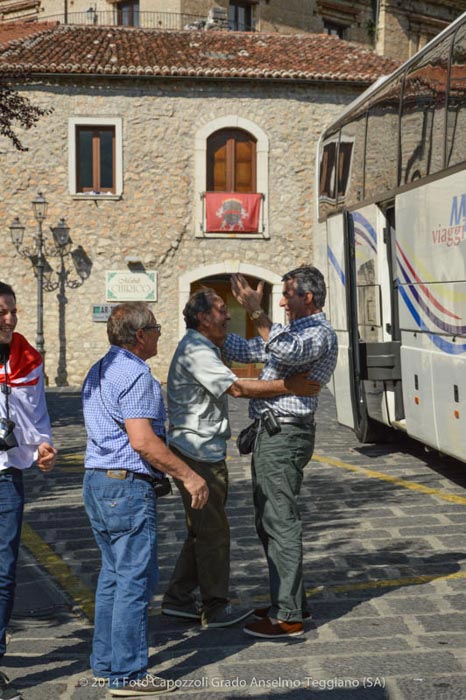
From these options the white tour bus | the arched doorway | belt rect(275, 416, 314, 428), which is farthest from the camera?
the arched doorway

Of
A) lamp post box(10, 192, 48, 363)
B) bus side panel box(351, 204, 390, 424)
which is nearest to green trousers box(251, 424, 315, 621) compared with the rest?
bus side panel box(351, 204, 390, 424)

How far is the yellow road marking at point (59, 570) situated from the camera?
629cm

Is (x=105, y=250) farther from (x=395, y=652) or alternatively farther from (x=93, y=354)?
(x=395, y=652)

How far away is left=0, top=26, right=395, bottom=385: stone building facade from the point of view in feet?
87.5

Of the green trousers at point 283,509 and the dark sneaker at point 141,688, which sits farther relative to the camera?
the green trousers at point 283,509

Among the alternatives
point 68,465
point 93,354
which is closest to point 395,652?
point 68,465

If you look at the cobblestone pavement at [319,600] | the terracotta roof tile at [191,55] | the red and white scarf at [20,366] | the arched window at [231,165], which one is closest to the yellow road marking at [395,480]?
the cobblestone pavement at [319,600]

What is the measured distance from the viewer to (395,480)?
10500 mm

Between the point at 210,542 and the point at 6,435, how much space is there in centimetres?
143

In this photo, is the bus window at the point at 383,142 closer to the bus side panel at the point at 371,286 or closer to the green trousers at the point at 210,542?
the bus side panel at the point at 371,286

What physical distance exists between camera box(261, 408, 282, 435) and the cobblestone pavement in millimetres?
1056

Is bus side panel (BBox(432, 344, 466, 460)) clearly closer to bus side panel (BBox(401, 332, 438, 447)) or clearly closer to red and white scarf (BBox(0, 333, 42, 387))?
bus side panel (BBox(401, 332, 438, 447))

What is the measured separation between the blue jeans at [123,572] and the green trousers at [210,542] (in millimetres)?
828

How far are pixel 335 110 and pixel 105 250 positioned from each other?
675 centimetres
